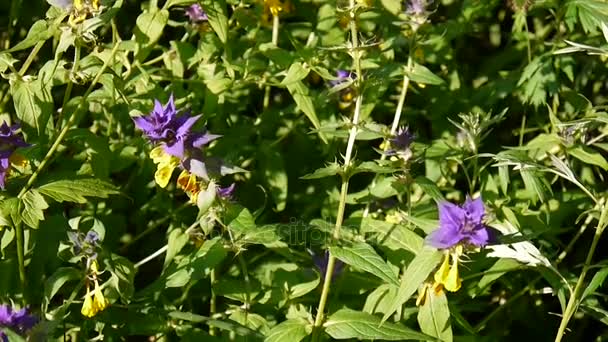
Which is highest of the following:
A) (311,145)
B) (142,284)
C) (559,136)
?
(559,136)

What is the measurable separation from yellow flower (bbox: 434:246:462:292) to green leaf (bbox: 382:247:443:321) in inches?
0.6

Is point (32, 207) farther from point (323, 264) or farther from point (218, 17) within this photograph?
point (323, 264)

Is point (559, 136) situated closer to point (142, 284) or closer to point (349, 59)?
point (349, 59)

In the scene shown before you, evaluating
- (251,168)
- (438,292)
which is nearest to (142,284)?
(251,168)

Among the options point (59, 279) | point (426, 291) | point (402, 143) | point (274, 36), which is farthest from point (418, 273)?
point (274, 36)

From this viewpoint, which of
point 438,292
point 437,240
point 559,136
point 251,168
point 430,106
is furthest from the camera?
point 430,106

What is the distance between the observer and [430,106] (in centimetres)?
289

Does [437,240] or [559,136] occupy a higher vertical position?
[437,240]

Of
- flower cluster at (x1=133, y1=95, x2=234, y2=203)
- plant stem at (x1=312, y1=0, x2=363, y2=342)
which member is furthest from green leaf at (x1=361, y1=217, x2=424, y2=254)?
flower cluster at (x1=133, y1=95, x2=234, y2=203)

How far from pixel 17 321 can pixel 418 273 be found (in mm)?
780

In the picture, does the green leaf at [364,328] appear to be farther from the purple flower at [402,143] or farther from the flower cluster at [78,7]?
the flower cluster at [78,7]

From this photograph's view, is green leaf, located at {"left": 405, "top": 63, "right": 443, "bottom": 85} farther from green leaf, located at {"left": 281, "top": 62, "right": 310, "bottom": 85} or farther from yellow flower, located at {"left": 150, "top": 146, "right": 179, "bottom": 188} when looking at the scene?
yellow flower, located at {"left": 150, "top": 146, "right": 179, "bottom": 188}

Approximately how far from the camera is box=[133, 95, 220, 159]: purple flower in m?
1.78

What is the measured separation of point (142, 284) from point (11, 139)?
1.06 metres
